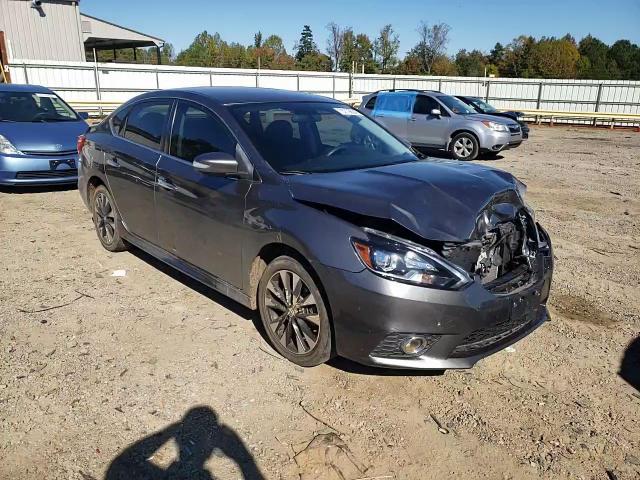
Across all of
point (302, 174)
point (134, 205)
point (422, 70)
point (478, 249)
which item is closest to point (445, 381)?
point (478, 249)

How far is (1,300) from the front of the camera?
440cm

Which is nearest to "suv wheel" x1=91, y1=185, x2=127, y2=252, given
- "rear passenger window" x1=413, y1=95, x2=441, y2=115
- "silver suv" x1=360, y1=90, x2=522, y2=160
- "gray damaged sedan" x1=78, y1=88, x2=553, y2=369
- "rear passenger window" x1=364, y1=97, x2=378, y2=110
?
"gray damaged sedan" x1=78, y1=88, x2=553, y2=369

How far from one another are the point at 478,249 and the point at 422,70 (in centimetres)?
6295

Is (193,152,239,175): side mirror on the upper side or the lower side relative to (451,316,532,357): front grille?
upper

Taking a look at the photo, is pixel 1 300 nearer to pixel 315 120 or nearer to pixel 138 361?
pixel 138 361

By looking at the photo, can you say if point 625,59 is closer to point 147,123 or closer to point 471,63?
point 471,63

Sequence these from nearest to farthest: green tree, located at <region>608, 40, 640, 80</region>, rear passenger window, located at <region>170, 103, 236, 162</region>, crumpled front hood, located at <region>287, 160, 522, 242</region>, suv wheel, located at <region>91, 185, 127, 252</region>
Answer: crumpled front hood, located at <region>287, 160, 522, 242</region>
rear passenger window, located at <region>170, 103, 236, 162</region>
suv wheel, located at <region>91, 185, 127, 252</region>
green tree, located at <region>608, 40, 640, 80</region>

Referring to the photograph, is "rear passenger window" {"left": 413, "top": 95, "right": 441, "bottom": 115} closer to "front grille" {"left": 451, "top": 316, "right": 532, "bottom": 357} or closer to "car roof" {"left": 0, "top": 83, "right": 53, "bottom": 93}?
"car roof" {"left": 0, "top": 83, "right": 53, "bottom": 93}

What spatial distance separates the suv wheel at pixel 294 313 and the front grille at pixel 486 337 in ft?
2.56

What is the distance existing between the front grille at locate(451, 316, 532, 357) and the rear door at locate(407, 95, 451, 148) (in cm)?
1082

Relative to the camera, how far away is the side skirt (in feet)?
12.4

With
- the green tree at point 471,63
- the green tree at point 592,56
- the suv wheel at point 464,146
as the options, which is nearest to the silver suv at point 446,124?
the suv wheel at point 464,146

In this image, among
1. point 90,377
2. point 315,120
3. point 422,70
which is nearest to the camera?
point 90,377

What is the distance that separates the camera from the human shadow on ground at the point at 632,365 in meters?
3.36
